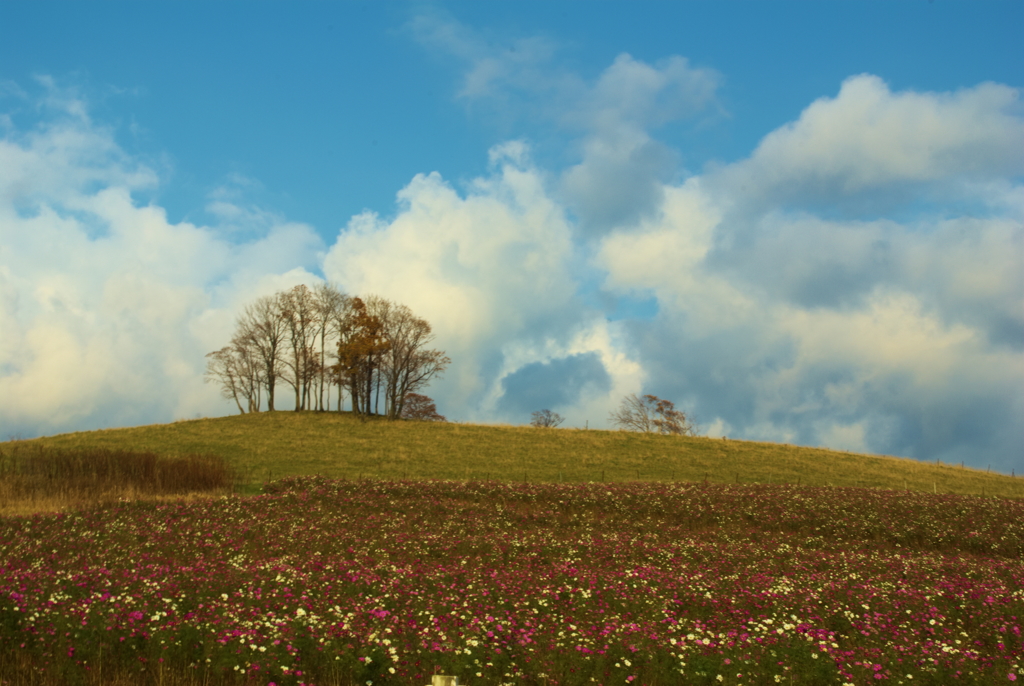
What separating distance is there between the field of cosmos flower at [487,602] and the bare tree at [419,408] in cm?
5927

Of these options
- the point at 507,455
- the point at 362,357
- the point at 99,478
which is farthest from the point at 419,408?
the point at 99,478

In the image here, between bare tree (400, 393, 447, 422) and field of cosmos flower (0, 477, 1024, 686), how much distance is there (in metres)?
59.3

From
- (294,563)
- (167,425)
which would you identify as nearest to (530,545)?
(294,563)

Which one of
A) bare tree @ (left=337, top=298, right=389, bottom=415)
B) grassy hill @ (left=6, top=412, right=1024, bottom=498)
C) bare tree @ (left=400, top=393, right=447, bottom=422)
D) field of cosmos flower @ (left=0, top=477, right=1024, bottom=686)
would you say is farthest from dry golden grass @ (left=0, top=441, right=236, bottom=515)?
bare tree @ (left=400, top=393, right=447, bottom=422)

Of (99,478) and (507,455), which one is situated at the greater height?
(507,455)

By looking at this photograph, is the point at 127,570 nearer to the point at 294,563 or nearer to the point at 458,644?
the point at 294,563

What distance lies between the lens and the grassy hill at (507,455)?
4134cm

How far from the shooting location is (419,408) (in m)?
85.8

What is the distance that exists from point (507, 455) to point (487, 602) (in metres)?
34.1

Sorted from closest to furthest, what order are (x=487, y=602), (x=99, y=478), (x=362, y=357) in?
(x=487, y=602) < (x=99, y=478) < (x=362, y=357)

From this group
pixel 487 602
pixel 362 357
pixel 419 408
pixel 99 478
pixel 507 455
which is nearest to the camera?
pixel 487 602

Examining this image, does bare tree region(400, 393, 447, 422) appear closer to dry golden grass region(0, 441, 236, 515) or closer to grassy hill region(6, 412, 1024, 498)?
grassy hill region(6, 412, 1024, 498)

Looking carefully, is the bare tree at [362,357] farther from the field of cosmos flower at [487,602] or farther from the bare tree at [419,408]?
the field of cosmos flower at [487,602]

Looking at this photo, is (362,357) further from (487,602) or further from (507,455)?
(487,602)
